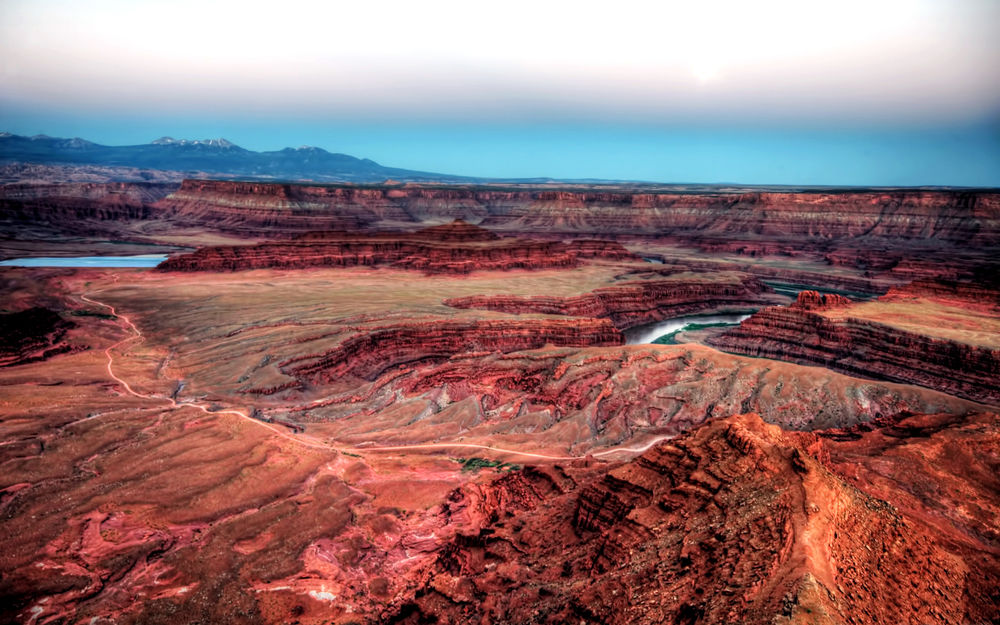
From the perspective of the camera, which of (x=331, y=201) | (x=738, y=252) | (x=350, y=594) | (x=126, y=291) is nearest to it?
(x=350, y=594)

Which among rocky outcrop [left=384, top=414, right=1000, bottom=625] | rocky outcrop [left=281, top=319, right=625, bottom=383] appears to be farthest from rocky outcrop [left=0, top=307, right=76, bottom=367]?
rocky outcrop [left=384, top=414, right=1000, bottom=625]

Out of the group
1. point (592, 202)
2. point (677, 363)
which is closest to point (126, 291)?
point (677, 363)

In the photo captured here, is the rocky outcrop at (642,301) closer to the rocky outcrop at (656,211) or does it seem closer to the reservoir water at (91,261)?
the rocky outcrop at (656,211)

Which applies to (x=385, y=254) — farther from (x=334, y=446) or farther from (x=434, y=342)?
(x=334, y=446)

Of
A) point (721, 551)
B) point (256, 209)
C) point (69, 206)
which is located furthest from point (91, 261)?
point (721, 551)

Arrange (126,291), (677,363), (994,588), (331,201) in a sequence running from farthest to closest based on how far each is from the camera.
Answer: (331,201)
(126,291)
(677,363)
(994,588)

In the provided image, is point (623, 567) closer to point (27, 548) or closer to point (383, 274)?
point (27, 548)
